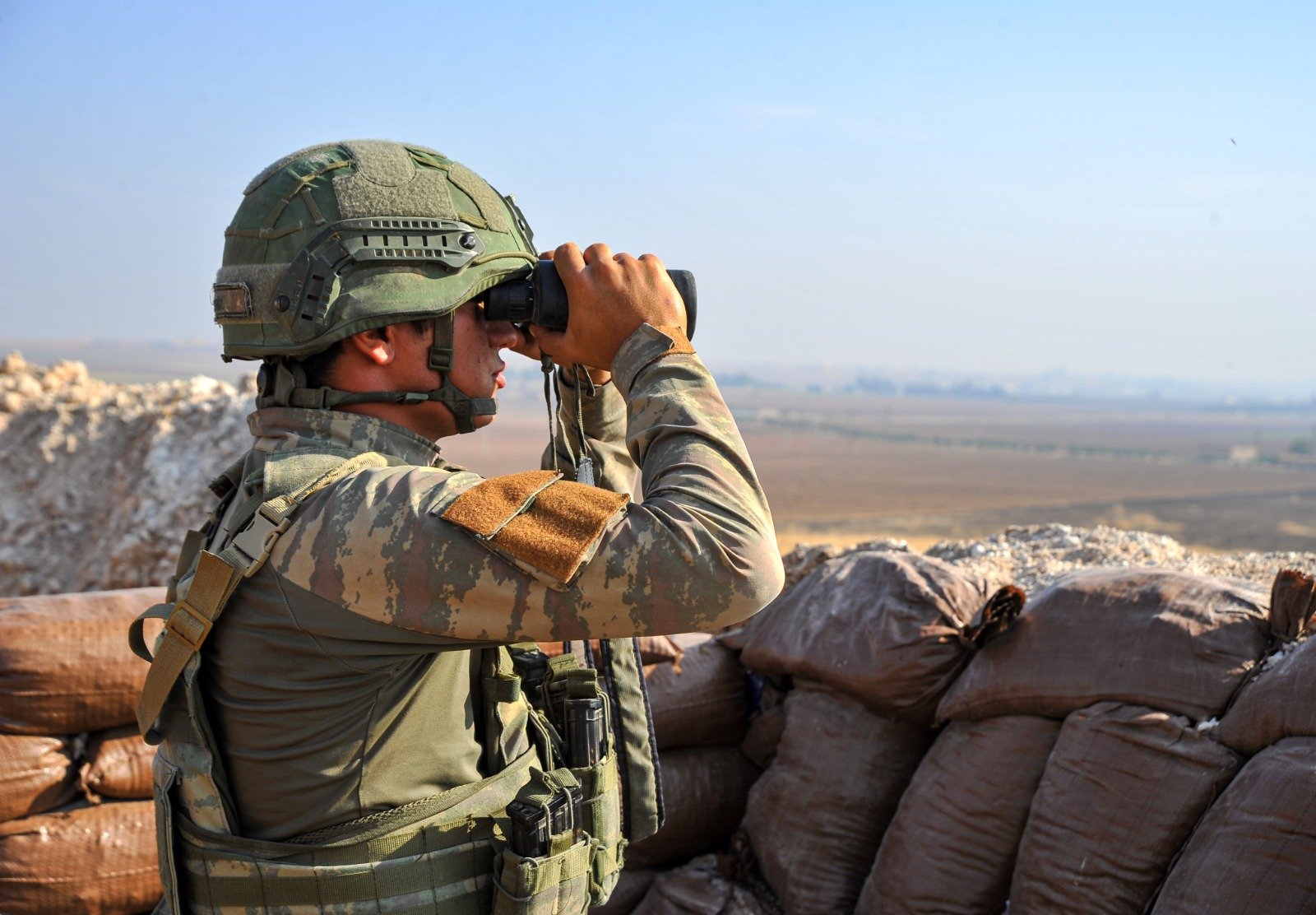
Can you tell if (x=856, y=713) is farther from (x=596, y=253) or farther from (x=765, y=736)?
(x=596, y=253)

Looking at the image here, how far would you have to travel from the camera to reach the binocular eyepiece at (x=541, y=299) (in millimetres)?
1673

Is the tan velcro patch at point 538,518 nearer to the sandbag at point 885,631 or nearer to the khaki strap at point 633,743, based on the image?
the khaki strap at point 633,743

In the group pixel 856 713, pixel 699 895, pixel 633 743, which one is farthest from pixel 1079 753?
pixel 699 895

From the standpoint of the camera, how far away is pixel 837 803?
3.16 metres

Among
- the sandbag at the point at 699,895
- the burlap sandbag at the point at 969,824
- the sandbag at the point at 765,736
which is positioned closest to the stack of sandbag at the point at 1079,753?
the burlap sandbag at the point at 969,824

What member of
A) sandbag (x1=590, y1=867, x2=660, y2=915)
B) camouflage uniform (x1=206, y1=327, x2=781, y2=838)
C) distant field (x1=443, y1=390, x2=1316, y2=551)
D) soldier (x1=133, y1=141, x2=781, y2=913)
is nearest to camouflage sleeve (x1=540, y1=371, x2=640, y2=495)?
soldier (x1=133, y1=141, x2=781, y2=913)

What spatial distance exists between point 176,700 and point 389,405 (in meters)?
0.53

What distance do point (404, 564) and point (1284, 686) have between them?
1885mm

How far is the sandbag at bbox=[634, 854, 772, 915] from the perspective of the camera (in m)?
3.31

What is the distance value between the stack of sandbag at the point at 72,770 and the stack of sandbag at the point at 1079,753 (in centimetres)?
199

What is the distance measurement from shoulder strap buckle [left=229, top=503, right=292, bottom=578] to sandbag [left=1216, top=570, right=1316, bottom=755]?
1.99 meters

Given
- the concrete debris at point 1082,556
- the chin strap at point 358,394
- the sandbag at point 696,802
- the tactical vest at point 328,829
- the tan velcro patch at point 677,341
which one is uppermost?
the tan velcro patch at point 677,341

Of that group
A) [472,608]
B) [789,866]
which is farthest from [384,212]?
[789,866]

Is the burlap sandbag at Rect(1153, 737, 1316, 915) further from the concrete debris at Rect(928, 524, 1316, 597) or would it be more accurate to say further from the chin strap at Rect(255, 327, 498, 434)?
the chin strap at Rect(255, 327, 498, 434)
